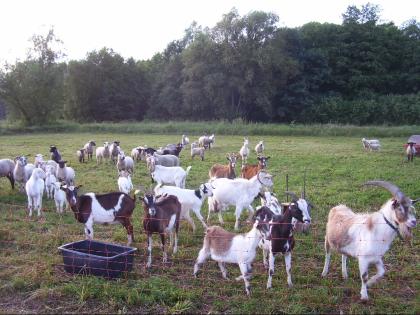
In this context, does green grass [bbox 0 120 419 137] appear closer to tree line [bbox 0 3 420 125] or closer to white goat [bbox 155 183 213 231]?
tree line [bbox 0 3 420 125]

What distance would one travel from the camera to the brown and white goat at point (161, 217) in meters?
7.55

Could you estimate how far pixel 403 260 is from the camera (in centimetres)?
769

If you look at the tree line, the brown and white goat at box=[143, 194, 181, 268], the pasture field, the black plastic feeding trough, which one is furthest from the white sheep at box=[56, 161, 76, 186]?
the tree line

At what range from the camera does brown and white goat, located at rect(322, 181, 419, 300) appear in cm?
597

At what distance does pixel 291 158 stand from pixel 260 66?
86.6 ft

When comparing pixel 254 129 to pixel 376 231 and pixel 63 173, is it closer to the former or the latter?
pixel 63 173

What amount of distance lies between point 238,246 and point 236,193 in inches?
137

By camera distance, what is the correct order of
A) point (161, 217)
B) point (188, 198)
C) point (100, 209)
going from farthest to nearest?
point (188, 198), point (100, 209), point (161, 217)

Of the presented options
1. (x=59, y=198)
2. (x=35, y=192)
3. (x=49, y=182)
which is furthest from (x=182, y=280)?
(x=49, y=182)

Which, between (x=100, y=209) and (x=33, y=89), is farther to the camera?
(x=33, y=89)

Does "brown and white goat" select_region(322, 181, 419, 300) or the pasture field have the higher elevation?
"brown and white goat" select_region(322, 181, 419, 300)

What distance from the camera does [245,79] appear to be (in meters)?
45.4

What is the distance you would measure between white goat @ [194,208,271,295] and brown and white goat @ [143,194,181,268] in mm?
1003

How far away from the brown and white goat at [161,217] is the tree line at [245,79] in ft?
125
